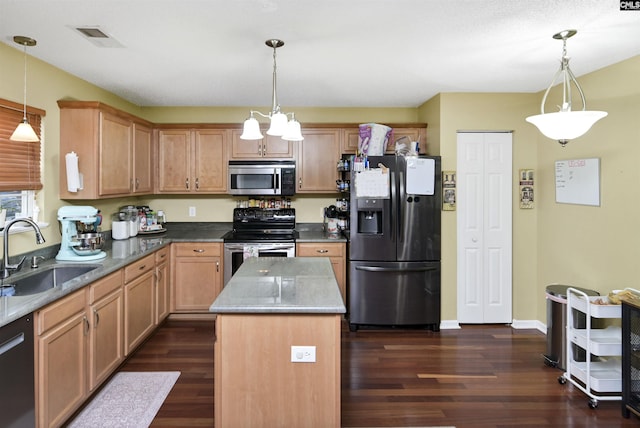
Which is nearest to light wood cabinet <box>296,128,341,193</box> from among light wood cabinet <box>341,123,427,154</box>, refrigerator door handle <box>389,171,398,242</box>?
light wood cabinet <box>341,123,427,154</box>

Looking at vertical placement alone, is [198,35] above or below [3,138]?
above

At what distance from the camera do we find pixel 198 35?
2.43 m

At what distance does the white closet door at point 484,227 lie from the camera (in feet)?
12.8

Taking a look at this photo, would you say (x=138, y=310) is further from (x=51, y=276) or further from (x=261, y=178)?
(x=261, y=178)

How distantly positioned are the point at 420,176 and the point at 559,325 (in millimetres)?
1708

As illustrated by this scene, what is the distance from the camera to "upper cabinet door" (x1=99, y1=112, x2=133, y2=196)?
324 cm

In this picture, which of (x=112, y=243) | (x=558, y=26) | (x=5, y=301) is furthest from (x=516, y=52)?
(x=112, y=243)

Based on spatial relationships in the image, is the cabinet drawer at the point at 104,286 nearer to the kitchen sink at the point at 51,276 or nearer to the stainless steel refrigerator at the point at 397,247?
the kitchen sink at the point at 51,276

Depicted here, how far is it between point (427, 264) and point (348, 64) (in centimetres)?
206

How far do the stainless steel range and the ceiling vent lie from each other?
81.1 inches

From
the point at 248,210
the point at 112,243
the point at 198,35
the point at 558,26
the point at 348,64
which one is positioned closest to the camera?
the point at 558,26

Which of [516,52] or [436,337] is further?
[436,337]

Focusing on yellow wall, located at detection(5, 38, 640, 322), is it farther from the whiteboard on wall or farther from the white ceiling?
the white ceiling

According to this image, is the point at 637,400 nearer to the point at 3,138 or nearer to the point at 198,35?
the point at 198,35
